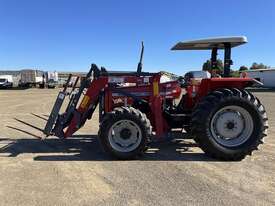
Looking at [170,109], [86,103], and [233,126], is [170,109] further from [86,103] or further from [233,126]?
[86,103]

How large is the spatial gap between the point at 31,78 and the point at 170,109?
199 ft

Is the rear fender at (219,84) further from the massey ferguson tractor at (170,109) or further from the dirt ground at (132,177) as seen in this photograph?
Answer: the dirt ground at (132,177)

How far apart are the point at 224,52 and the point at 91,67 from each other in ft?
9.10

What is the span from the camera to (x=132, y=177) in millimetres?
7203

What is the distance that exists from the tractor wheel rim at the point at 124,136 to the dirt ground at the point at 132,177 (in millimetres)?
337

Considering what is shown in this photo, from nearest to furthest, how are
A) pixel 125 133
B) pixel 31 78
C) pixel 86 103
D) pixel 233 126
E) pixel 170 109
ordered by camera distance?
pixel 125 133
pixel 233 126
pixel 86 103
pixel 170 109
pixel 31 78

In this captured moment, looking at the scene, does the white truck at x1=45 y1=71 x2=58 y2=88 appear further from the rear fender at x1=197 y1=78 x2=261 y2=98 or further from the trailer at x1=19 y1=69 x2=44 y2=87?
the rear fender at x1=197 y1=78 x2=261 y2=98

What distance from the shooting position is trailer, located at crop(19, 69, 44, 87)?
222 ft

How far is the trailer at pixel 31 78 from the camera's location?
6769 centimetres

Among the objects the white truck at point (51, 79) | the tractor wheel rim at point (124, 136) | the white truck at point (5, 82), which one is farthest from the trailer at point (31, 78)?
the tractor wheel rim at point (124, 136)

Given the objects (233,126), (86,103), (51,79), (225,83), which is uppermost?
(225,83)

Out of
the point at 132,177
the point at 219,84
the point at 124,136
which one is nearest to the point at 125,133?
the point at 124,136

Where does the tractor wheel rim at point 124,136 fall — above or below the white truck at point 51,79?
below

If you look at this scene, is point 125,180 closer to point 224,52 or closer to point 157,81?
point 157,81
